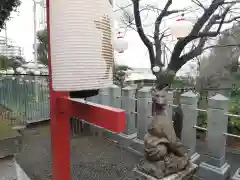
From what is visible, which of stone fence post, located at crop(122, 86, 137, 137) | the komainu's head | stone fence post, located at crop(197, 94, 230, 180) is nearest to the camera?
the komainu's head

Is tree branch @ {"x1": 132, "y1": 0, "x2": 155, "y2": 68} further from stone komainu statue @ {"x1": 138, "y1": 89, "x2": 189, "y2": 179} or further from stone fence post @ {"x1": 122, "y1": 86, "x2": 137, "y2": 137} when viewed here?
stone komainu statue @ {"x1": 138, "y1": 89, "x2": 189, "y2": 179}

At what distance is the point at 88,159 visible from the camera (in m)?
3.95

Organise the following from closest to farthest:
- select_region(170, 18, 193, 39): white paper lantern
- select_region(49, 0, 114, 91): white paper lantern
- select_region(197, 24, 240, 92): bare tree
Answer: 1. select_region(49, 0, 114, 91): white paper lantern
2. select_region(170, 18, 193, 39): white paper lantern
3. select_region(197, 24, 240, 92): bare tree

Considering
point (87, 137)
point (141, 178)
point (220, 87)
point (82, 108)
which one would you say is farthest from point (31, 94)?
point (220, 87)

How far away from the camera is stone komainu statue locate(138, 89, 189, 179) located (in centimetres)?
253

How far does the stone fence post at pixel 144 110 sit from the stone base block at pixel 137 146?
4.0 inches

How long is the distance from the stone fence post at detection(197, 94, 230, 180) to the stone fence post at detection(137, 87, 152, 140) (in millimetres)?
1283

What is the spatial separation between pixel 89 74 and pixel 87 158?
3394mm

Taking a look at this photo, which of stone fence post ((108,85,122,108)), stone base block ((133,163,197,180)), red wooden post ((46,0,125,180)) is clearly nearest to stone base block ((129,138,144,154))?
stone fence post ((108,85,122,108))

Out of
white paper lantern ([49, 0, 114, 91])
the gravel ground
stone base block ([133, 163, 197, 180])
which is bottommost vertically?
the gravel ground

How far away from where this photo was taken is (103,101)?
5.14m

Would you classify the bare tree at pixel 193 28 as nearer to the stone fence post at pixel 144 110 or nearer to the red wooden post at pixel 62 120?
the stone fence post at pixel 144 110

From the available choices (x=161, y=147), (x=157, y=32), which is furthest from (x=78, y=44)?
(x=157, y=32)

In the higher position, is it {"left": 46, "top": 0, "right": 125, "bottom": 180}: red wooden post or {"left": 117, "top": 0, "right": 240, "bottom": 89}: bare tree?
{"left": 117, "top": 0, "right": 240, "bottom": 89}: bare tree
